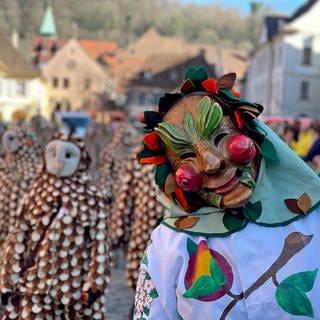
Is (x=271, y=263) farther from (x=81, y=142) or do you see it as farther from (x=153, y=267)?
(x=81, y=142)

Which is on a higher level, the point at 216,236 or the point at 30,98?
the point at 216,236

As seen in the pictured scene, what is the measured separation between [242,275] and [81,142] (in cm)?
274

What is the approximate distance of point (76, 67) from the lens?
59.1 metres

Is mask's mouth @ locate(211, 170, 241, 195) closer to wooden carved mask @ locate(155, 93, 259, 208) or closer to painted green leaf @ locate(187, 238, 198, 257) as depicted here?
wooden carved mask @ locate(155, 93, 259, 208)

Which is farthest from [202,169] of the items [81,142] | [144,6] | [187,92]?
[144,6]

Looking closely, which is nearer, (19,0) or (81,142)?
(81,142)

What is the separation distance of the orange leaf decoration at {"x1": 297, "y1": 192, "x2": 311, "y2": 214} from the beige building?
5591 centimetres

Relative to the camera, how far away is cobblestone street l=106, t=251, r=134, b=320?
6770 millimetres

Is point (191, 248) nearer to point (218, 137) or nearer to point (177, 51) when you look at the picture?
point (218, 137)

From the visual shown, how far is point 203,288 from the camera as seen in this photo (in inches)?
90.0

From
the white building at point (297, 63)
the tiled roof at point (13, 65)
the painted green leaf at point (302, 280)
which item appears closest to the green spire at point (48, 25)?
the tiled roof at point (13, 65)

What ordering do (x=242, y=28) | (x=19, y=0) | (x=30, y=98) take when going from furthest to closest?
1. (x=242, y=28)
2. (x=19, y=0)
3. (x=30, y=98)

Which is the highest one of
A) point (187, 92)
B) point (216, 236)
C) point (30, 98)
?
point (187, 92)

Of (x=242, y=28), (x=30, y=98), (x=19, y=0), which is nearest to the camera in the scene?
(x=30, y=98)
